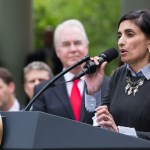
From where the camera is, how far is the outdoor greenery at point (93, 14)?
23594mm

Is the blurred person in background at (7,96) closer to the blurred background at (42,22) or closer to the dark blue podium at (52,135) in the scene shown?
the blurred background at (42,22)

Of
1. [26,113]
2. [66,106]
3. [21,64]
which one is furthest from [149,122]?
[21,64]

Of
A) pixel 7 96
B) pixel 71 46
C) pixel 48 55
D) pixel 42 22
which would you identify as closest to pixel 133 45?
pixel 71 46

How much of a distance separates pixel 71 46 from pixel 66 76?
0.35m

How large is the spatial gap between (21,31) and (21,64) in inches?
27.6

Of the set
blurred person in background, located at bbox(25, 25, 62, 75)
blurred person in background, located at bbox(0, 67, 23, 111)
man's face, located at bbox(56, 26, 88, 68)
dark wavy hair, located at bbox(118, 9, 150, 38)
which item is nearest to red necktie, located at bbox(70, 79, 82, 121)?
man's face, located at bbox(56, 26, 88, 68)

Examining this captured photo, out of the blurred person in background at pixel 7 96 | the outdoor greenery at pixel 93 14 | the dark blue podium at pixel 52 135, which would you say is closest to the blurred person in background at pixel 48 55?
the blurred person in background at pixel 7 96

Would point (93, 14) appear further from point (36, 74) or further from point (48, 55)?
point (36, 74)

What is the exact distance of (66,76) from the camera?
689 cm

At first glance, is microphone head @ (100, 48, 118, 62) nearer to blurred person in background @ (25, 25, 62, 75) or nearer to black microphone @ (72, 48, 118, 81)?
black microphone @ (72, 48, 118, 81)

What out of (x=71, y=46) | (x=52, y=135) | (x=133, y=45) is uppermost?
(x=71, y=46)

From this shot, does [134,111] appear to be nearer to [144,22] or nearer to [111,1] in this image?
[144,22]

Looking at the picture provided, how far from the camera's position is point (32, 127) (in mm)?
3844

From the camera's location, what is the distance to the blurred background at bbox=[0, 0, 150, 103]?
14125 mm
